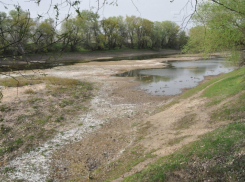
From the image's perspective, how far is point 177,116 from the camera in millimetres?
12727

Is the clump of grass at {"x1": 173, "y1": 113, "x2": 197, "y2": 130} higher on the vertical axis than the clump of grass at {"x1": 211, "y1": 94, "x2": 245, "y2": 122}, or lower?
lower

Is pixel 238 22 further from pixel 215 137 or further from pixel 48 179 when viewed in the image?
pixel 48 179

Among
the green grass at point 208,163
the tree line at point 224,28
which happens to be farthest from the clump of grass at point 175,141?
the tree line at point 224,28

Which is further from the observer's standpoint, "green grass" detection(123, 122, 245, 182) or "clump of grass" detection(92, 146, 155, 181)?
"clump of grass" detection(92, 146, 155, 181)

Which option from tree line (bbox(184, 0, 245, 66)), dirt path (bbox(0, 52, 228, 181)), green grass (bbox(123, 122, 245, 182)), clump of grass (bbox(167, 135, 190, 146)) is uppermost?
tree line (bbox(184, 0, 245, 66))

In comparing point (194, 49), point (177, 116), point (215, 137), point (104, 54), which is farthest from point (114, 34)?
point (215, 137)

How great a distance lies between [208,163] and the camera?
5.66m

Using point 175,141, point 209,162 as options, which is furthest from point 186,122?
point 209,162

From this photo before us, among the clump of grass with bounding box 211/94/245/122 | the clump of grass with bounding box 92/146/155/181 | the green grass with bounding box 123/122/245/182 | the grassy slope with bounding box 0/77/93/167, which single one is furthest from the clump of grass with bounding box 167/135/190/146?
the grassy slope with bounding box 0/77/93/167

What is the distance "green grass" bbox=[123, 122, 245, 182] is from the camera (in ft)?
17.0

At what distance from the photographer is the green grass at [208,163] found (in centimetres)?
517

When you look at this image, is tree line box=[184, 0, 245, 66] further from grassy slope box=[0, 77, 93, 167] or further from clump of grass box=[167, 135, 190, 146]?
grassy slope box=[0, 77, 93, 167]

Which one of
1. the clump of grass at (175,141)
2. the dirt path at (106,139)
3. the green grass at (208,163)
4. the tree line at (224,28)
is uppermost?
the tree line at (224,28)

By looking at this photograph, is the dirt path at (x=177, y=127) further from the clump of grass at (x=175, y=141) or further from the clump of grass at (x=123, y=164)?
the clump of grass at (x=123, y=164)
